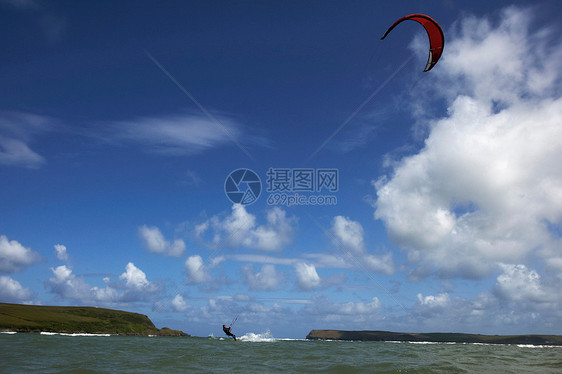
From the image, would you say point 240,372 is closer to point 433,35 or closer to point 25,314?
point 433,35

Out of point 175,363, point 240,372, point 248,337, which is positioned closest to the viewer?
point 240,372

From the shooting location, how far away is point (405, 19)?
2295 cm

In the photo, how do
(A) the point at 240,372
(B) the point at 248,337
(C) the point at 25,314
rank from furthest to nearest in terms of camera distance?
(C) the point at 25,314 → (B) the point at 248,337 → (A) the point at 240,372

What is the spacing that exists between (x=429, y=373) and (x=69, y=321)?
690ft

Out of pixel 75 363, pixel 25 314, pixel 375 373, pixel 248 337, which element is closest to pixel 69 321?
pixel 25 314

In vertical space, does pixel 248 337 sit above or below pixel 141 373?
below

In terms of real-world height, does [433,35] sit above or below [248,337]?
above

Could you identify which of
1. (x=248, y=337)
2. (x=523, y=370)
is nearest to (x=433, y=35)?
(x=523, y=370)

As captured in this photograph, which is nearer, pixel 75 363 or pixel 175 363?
pixel 75 363

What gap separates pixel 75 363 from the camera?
25094mm

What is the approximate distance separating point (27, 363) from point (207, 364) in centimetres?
1164

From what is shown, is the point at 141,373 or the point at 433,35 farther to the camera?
the point at 433,35

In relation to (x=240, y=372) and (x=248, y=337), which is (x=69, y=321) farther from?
(x=240, y=372)

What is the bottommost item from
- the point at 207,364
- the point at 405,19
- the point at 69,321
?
the point at 69,321
